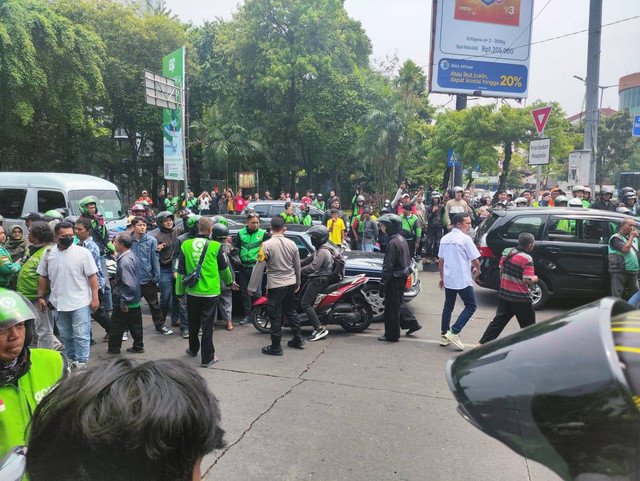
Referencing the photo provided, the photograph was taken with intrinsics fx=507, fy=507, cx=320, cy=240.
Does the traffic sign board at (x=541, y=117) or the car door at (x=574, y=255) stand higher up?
A: the traffic sign board at (x=541, y=117)

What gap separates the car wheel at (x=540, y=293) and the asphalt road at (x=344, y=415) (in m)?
1.97

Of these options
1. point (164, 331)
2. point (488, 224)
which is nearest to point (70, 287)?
point (164, 331)

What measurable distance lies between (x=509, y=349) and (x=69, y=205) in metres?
11.6

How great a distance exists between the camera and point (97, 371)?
3.44 feet

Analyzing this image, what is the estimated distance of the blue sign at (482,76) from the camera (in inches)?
713

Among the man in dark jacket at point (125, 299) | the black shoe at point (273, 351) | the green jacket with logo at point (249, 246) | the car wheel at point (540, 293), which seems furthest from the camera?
the car wheel at point (540, 293)

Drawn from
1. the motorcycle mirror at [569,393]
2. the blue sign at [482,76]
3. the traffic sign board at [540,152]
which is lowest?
the motorcycle mirror at [569,393]

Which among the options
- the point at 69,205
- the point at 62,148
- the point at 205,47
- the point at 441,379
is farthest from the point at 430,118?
the point at 441,379

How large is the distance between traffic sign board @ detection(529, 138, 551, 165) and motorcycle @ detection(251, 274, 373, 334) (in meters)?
6.25

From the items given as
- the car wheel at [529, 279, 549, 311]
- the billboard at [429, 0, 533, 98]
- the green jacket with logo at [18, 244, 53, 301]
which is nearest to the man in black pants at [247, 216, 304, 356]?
the green jacket with logo at [18, 244, 53, 301]

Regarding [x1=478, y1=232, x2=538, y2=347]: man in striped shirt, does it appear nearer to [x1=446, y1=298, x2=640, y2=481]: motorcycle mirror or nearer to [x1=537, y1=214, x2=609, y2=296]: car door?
[x1=537, y1=214, x2=609, y2=296]: car door

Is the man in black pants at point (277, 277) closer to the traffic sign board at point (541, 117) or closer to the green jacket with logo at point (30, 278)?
the green jacket with logo at point (30, 278)

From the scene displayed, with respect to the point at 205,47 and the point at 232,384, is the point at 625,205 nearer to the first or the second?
the point at 232,384

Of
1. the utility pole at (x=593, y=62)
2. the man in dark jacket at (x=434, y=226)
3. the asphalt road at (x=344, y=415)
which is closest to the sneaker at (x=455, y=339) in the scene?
the asphalt road at (x=344, y=415)
